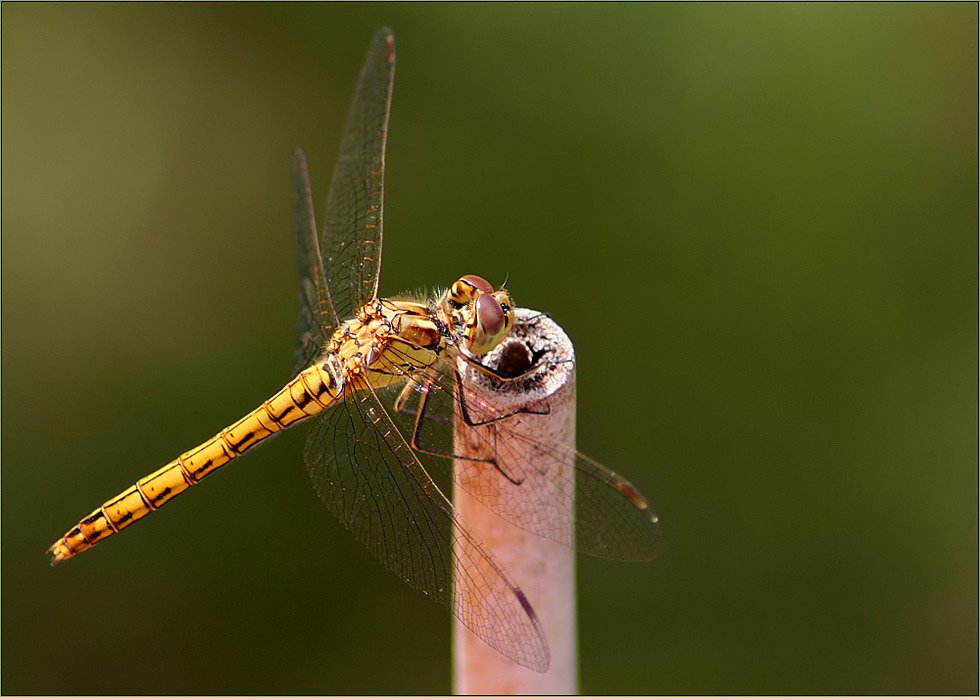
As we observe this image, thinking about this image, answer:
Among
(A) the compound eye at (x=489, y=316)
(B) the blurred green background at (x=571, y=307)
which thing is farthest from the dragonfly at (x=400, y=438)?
(B) the blurred green background at (x=571, y=307)

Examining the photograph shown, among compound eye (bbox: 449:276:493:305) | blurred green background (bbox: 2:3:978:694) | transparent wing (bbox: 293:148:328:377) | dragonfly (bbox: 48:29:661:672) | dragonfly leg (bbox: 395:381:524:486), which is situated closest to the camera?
dragonfly (bbox: 48:29:661:672)

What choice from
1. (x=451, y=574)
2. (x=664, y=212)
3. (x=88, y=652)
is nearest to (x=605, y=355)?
(x=664, y=212)

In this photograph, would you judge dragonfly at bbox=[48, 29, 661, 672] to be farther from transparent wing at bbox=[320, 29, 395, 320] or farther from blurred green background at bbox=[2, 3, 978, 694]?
blurred green background at bbox=[2, 3, 978, 694]

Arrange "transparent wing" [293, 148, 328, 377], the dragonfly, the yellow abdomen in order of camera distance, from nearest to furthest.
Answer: the dragonfly
"transparent wing" [293, 148, 328, 377]
the yellow abdomen

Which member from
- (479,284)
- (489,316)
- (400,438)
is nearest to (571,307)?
(479,284)

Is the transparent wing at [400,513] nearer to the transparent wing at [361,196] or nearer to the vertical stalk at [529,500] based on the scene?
the vertical stalk at [529,500]

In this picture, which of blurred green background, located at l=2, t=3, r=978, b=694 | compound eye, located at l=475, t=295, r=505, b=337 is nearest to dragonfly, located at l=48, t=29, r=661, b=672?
compound eye, located at l=475, t=295, r=505, b=337
